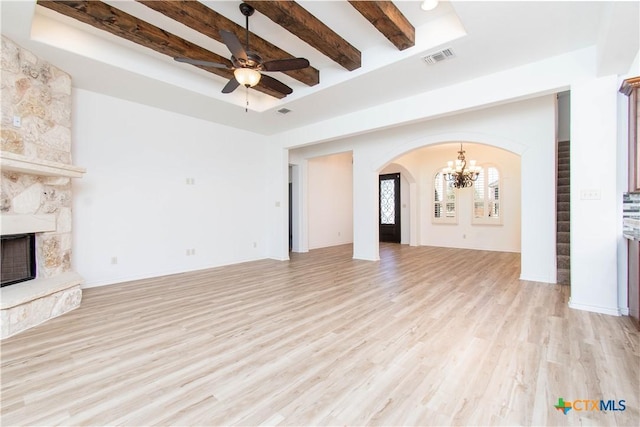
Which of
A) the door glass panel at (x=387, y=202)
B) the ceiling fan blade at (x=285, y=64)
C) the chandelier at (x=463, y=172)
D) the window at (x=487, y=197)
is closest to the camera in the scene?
the ceiling fan blade at (x=285, y=64)

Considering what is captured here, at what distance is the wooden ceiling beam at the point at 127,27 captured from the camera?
290 cm

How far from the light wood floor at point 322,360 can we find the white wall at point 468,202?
13.2ft

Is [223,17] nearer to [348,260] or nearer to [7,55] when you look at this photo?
[7,55]

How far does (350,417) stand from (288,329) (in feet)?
4.23

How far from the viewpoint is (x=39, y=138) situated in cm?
350

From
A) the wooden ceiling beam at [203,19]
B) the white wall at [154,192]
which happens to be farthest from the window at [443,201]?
the wooden ceiling beam at [203,19]

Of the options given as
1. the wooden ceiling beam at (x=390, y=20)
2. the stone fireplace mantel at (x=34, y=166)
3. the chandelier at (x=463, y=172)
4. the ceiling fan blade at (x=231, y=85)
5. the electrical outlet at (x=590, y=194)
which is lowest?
the electrical outlet at (x=590, y=194)

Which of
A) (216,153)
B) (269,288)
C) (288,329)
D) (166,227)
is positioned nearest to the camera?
(288,329)

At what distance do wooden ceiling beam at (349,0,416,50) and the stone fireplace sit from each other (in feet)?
12.2

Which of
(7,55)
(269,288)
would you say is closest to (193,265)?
(269,288)

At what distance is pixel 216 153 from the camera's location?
6129 mm

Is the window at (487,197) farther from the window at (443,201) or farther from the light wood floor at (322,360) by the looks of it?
the light wood floor at (322,360)

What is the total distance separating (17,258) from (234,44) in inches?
136

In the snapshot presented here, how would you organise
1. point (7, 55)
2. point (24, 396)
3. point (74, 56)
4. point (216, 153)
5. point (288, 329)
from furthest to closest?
point (216, 153)
point (74, 56)
point (7, 55)
point (288, 329)
point (24, 396)
